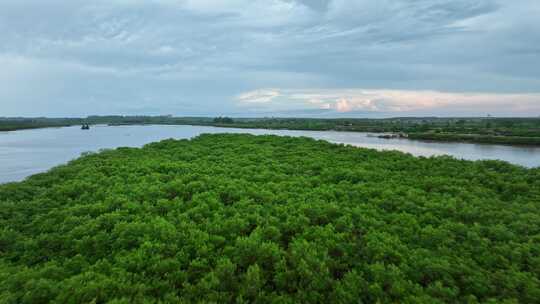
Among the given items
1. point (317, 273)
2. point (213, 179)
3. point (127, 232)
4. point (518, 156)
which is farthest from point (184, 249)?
point (518, 156)

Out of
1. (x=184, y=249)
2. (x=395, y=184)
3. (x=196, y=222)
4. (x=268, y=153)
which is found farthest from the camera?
(x=268, y=153)

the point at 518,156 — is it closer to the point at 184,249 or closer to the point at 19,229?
the point at 184,249

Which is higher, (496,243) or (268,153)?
(268,153)

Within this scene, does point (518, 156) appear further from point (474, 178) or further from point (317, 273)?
Answer: point (317, 273)

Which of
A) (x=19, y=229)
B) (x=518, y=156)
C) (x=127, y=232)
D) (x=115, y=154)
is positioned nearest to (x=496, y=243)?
(x=127, y=232)

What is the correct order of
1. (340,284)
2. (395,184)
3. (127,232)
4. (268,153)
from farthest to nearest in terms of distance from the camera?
(268,153) → (395,184) → (127,232) → (340,284)

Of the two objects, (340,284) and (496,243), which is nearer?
(340,284)
